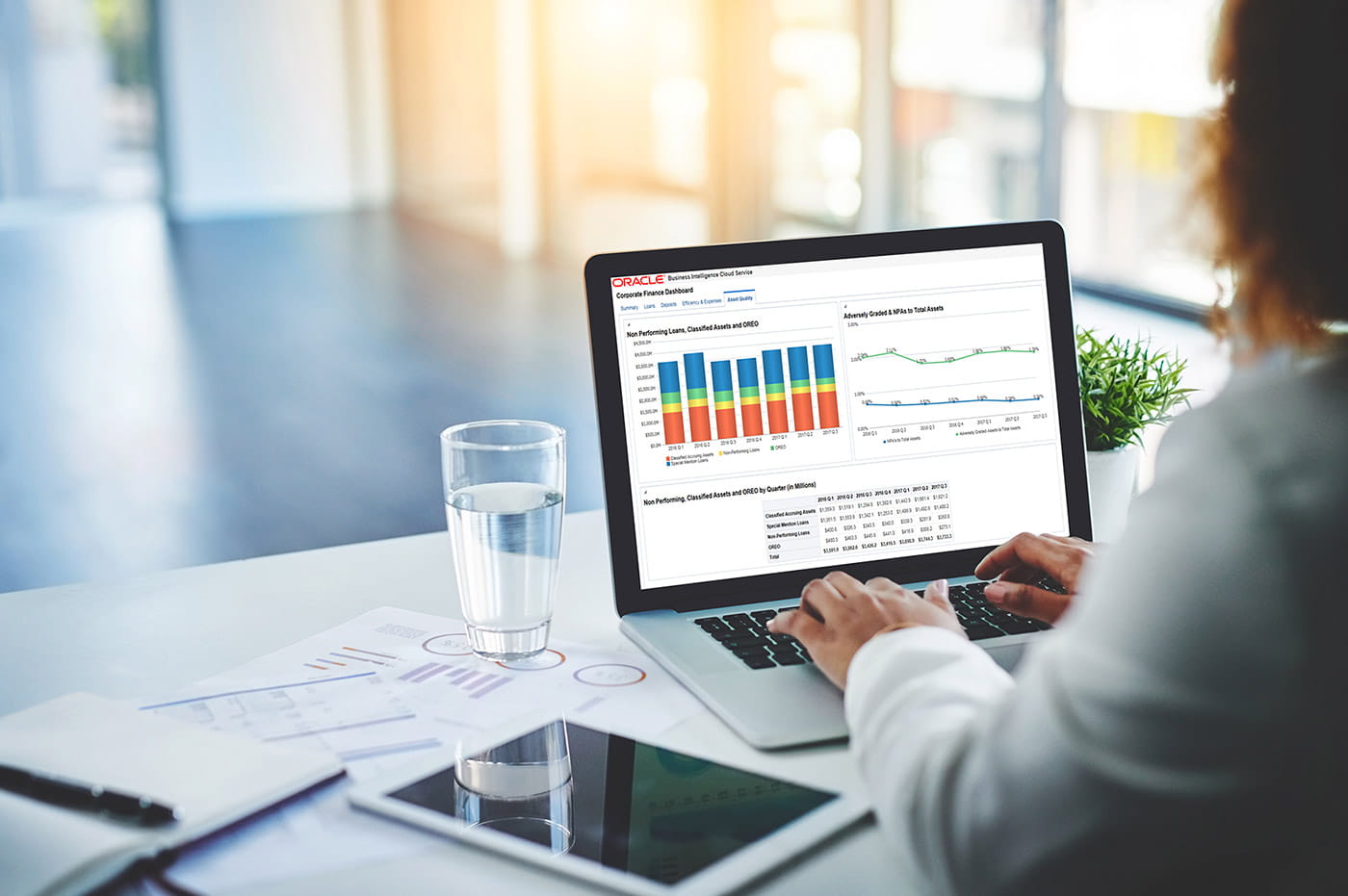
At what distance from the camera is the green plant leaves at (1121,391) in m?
1.19

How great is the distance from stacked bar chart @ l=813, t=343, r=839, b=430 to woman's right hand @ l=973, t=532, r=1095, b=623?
163 mm

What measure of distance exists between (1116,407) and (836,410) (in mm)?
258

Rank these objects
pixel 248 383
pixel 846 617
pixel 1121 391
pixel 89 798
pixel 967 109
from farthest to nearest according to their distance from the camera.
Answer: pixel 967 109
pixel 248 383
pixel 1121 391
pixel 846 617
pixel 89 798

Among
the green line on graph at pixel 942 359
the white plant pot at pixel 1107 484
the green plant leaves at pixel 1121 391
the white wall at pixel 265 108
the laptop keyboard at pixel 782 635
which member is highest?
the white wall at pixel 265 108

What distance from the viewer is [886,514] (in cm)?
112

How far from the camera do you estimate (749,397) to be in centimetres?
109

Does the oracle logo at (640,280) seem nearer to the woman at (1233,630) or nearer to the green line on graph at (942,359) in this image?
the green line on graph at (942,359)

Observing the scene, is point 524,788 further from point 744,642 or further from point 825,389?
point 825,389

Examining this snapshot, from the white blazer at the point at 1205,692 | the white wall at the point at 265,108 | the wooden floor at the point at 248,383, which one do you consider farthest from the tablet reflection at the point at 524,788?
the white wall at the point at 265,108

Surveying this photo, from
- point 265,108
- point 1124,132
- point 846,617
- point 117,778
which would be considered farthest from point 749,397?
point 265,108

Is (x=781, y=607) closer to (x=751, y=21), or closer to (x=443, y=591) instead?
(x=443, y=591)

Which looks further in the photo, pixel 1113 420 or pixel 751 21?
pixel 751 21

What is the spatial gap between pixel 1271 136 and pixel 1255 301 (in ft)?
0.24

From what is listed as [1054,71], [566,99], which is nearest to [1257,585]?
[1054,71]
